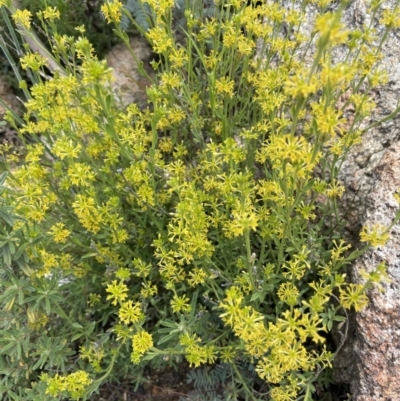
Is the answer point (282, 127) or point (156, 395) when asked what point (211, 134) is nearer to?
point (282, 127)

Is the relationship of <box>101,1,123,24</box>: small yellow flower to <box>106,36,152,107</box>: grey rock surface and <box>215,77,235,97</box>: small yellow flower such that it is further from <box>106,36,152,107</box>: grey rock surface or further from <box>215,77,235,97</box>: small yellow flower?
<box>106,36,152,107</box>: grey rock surface

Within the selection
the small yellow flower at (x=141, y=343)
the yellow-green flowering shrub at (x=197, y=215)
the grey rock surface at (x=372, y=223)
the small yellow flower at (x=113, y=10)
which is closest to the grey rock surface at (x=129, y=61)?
the yellow-green flowering shrub at (x=197, y=215)

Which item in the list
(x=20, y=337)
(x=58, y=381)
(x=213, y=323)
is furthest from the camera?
(x=213, y=323)

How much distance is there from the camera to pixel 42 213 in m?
2.13

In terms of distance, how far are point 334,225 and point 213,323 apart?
81cm

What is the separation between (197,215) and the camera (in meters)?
1.91

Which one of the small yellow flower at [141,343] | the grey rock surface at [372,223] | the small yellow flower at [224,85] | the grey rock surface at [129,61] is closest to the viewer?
the small yellow flower at [141,343]

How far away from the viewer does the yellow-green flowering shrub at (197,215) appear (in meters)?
1.84

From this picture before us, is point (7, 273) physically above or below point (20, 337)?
above

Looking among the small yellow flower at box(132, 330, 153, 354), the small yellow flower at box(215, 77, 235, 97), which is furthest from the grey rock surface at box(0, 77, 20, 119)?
the small yellow flower at box(132, 330, 153, 354)

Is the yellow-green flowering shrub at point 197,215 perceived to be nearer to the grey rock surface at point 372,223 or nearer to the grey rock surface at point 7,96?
the grey rock surface at point 372,223

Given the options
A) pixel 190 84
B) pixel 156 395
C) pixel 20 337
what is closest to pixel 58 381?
pixel 20 337

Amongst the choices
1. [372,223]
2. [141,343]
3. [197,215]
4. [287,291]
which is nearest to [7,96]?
[197,215]

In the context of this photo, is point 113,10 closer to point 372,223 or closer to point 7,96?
point 372,223
